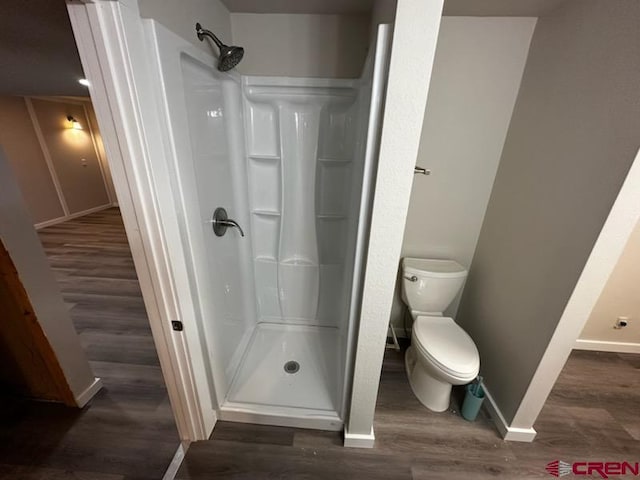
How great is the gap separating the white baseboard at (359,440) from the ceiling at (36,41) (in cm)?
201

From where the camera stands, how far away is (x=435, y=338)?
1429 mm

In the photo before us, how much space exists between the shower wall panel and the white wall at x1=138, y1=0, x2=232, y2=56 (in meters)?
0.28

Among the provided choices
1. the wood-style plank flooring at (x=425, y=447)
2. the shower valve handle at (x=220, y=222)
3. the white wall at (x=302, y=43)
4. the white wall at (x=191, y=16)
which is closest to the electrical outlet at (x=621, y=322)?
the wood-style plank flooring at (x=425, y=447)

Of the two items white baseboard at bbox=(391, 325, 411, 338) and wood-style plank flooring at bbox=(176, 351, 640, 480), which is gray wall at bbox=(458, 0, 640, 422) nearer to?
wood-style plank flooring at bbox=(176, 351, 640, 480)

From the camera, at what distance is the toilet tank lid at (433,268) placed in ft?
5.10

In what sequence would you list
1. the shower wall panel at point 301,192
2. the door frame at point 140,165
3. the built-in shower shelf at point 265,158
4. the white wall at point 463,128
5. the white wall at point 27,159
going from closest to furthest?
1. the door frame at point 140,165
2. the white wall at point 463,128
3. the shower wall panel at point 301,192
4. the built-in shower shelf at point 265,158
5. the white wall at point 27,159

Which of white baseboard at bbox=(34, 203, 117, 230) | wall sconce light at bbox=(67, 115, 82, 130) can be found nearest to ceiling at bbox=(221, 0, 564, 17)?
white baseboard at bbox=(34, 203, 117, 230)

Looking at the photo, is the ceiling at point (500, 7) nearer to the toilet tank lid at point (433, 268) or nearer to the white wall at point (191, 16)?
the white wall at point (191, 16)

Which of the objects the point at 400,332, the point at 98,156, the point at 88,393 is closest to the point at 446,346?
the point at 400,332

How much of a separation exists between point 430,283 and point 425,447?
2.87 feet

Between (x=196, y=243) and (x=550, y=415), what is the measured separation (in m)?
2.17

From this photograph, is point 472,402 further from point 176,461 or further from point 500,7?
point 500,7

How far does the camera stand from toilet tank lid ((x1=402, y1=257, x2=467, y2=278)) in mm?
1556

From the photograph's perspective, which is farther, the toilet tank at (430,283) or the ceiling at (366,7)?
the toilet tank at (430,283)
